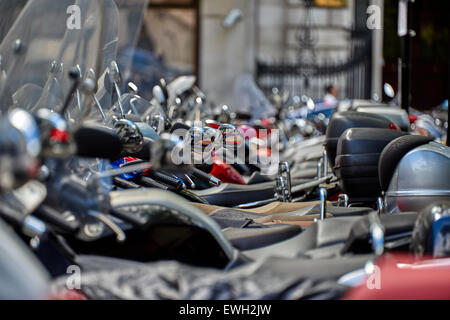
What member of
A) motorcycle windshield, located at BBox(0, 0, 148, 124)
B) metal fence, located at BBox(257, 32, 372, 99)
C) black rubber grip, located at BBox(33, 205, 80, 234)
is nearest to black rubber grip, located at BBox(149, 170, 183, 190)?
motorcycle windshield, located at BBox(0, 0, 148, 124)

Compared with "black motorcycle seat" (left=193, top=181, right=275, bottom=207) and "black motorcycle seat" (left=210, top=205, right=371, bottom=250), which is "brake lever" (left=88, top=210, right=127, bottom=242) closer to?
"black motorcycle seat" (left=210, top=205, right=371, bottom=250)

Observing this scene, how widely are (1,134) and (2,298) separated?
1.18ft

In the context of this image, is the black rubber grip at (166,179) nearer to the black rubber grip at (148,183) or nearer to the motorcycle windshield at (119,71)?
the black rubber grip at (148,183)

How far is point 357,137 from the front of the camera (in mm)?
Answer: 3770

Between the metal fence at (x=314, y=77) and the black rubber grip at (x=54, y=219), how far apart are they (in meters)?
13.6

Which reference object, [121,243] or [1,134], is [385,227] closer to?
[121,243]

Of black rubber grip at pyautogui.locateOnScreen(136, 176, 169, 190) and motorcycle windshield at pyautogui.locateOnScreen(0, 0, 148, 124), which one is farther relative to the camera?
black rubber grip at pyautogui.locateOnScreen(136, 176, 169, 190)

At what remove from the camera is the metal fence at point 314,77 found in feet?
51.3

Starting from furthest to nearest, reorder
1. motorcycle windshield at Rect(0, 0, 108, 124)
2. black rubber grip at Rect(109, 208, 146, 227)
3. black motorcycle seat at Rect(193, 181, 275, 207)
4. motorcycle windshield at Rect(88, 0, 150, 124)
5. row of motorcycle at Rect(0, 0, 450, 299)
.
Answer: black motorcycle seat at Rect(193, 181, 275, 207)
motorcycle windshield at Rect(88, 0, 150, 124)
motorcycle windshield at Rect(0, 0, 108, 124)
black rubber grip at Rect(109, 208, 146, 227)
row of motorcycle at Rect(0, 0, 450, 299)

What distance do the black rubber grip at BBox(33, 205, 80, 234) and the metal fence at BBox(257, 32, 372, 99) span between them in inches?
536

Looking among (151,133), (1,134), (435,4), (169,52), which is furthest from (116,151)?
(435,4)

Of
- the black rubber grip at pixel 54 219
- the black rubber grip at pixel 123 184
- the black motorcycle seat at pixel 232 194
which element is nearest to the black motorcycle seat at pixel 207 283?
the black rubber grip at pixel 54 219

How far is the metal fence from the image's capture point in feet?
51.3

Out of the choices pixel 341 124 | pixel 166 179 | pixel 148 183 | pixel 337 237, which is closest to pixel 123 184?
pixel 148 183
